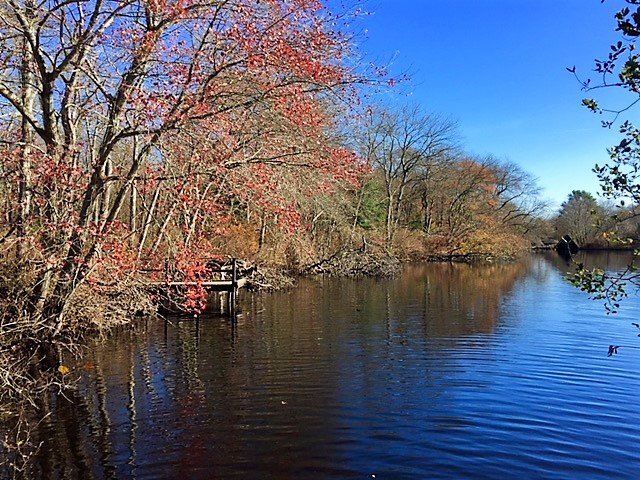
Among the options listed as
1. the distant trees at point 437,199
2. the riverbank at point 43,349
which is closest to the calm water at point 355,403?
the riverbank at point 43,349

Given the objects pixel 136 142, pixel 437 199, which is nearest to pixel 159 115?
pixel 136 142

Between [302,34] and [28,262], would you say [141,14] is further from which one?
[28,262]

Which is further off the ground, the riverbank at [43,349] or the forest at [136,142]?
the forest at [136,142]

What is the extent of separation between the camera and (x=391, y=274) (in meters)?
30.9

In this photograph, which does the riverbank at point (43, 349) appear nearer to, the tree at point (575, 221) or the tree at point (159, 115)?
the tree at point (159, 115)

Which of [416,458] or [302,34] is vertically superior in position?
[302,34]

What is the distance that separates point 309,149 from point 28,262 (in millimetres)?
6198

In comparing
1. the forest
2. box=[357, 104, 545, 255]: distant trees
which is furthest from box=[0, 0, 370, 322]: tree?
box=[357, 104, 545, 255]: distant trees

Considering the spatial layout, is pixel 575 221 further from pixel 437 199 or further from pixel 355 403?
pixel 355 403

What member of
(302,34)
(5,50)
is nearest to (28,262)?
(5,50)

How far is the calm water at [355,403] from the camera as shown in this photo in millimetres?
6133

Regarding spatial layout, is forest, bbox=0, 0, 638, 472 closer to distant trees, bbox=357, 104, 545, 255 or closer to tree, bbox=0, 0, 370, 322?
tree, bbox=0, 0, 370, 322

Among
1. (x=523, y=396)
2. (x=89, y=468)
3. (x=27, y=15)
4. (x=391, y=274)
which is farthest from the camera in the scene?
(x=391, y=274)

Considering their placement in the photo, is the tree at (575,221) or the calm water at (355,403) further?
the tree at (575,221)
